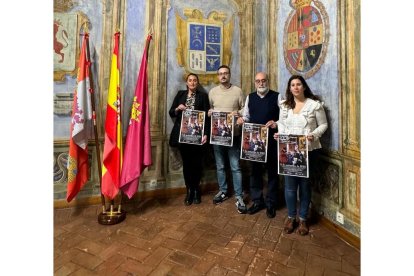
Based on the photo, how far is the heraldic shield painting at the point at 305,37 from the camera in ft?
8.82

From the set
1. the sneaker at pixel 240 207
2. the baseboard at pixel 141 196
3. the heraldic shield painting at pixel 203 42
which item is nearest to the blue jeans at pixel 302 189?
the sneaker at pixel 240 207

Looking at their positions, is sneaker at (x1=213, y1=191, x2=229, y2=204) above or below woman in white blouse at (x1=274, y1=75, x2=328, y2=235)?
below

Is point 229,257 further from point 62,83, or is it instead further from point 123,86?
point 62,83

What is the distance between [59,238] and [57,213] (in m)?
0.70

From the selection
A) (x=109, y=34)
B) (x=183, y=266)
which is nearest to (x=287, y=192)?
(x=183, y=266)

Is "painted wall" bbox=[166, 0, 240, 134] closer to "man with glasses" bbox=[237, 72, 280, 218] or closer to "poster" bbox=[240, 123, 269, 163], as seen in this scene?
"man with glasses" bbox=[237, 72, 280, 218]

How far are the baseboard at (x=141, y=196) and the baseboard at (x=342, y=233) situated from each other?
1588 millimetres

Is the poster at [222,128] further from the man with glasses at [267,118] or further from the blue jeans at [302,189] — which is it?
the blue jeans at [302,189]

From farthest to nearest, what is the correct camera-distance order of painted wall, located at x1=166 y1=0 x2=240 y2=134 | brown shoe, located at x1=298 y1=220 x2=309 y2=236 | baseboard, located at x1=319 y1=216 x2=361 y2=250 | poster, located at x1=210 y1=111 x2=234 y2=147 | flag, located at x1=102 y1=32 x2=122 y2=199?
painted wall, located at x1=166 y1=0 x2=240 y2=134
poster, located at x1=210 y1=111 x2=234 y2=147
flag, located at x1=102 y1=32 x2=122 y2=199
brown shoe, located at x1=298 y1=220 x2=309 y2=236
baseboard, located at x1=319 y1=216 x2=361 y2=250

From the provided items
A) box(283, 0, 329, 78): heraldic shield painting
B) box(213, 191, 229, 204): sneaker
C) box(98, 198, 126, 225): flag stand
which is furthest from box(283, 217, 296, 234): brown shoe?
box(98, 198, 126, 225): flag stand

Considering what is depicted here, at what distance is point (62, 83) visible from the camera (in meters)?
3.12

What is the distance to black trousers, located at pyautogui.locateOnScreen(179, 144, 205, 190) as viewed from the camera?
327 centimetres

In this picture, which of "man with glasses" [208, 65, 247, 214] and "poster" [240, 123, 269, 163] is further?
"man with glasses" [208, 65, 247, 214]

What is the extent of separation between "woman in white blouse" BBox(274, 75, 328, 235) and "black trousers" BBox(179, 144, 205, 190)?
1.13 meters
